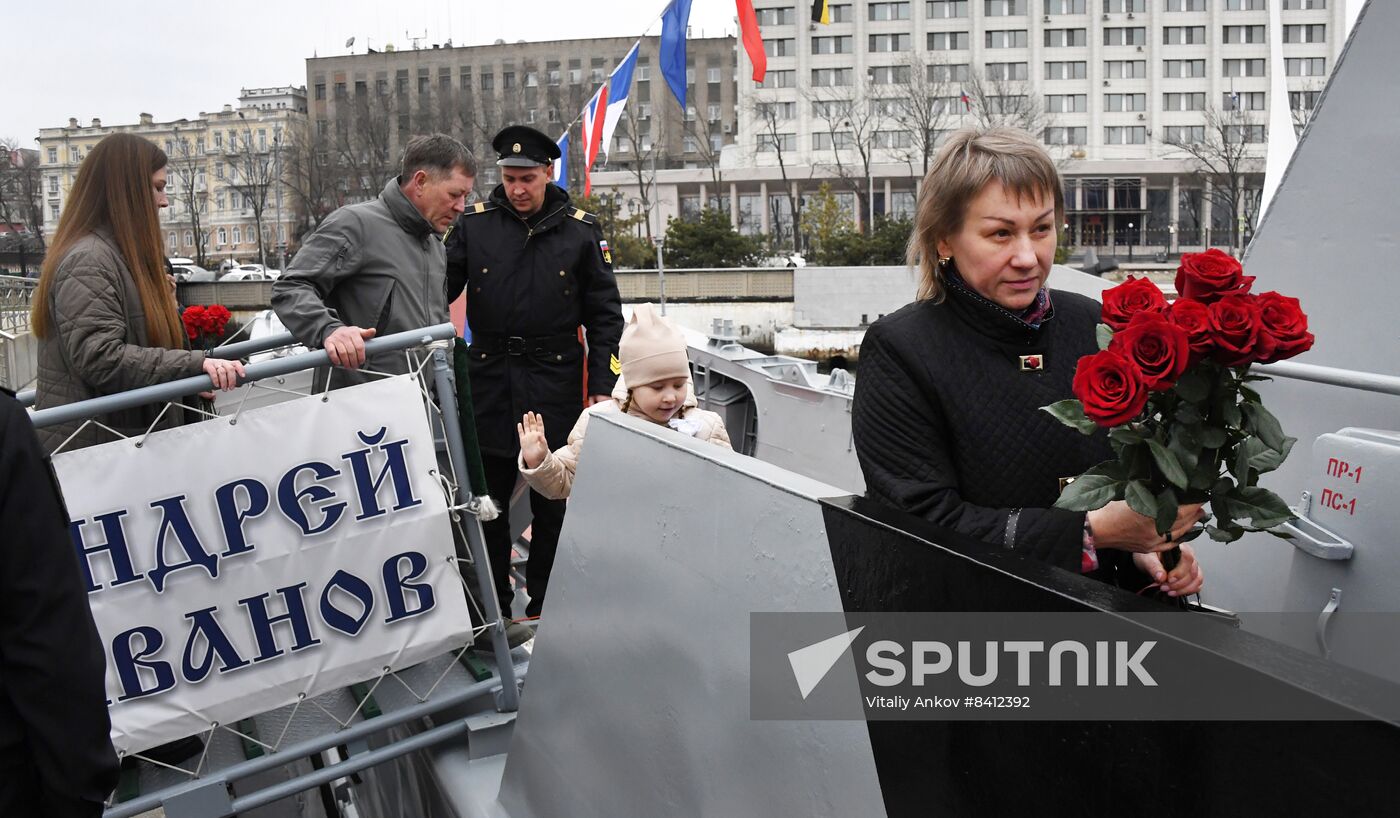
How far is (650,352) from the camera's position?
3953mm

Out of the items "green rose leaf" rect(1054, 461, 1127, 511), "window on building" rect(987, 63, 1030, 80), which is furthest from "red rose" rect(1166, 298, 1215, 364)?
"window on building" rect(987, 63, 1030, 80)

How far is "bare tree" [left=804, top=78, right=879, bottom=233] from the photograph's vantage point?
70312mm

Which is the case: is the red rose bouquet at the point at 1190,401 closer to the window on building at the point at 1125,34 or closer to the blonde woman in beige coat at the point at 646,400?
the blonde woman in beige coat at the point at 646,400

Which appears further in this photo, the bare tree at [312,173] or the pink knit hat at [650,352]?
the bare tree at [312,173]

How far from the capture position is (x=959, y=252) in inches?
88.5

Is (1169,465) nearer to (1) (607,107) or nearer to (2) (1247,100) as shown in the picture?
(1) (607,107)

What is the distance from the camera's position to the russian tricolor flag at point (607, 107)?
467 inches

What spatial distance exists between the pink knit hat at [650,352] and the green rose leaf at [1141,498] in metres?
2.32

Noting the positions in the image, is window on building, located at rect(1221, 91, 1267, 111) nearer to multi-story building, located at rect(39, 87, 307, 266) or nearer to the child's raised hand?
multi-story building, located at rect(39, 87, 307, 266)

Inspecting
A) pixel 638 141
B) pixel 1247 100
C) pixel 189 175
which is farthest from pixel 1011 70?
pixel 189 175

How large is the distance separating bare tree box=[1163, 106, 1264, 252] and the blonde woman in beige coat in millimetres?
65288

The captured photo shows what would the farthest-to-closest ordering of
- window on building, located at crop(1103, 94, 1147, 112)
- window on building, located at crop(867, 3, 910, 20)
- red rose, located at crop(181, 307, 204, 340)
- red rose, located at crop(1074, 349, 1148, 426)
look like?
window on building, located at crop(867, 3, 910, 20)
window on building, located at crop(1103, 94, 1147, 112)
red rose, located at crop(181, 307, 204, 340)
red rose, located at crop(1074, 349, 1148, 426)

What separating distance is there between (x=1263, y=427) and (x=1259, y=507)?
121 millimetres

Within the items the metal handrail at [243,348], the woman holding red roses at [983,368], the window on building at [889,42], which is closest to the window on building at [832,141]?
the window on building at [889,42]
